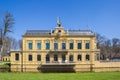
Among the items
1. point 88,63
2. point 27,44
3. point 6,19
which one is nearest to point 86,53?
point 88,63

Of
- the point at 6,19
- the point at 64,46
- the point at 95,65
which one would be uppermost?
the point at 6,19

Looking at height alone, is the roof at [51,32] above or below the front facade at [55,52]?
above

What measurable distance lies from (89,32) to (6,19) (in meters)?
18.6

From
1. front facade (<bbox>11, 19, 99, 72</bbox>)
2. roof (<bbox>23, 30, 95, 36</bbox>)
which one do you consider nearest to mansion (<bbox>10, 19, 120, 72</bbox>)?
front facade (<bbox>11, 19, 99, 72</bbox>)

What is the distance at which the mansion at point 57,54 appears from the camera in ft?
204

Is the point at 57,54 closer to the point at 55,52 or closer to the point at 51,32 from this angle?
the point at 55,52

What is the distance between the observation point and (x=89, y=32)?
63.4 meters

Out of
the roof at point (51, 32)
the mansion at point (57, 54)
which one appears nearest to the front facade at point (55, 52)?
the mansion at point (57, 54)

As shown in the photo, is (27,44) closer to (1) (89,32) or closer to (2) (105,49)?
(1) (89,32)

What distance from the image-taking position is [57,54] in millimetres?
62406

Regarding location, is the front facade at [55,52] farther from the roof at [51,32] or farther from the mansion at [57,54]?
the roof at [51,32]

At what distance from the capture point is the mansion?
6231 cm

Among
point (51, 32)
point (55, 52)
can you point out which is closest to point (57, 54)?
point (55, 52)

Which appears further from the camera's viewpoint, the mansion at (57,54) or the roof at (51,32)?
the roof at (51,32)
